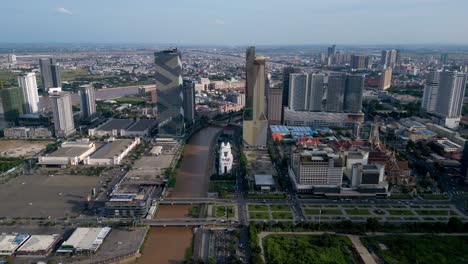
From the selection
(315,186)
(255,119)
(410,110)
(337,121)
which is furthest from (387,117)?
(315,186)

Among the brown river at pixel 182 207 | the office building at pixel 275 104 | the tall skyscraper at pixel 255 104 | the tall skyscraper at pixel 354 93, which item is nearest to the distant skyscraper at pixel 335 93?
the tall skyscraper at pixel 354 93

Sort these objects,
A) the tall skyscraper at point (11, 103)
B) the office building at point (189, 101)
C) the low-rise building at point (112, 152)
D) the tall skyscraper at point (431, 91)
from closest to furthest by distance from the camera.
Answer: the low-rise building at point (112, 152) → the office building at point (189, 101) → the tall skyscraper at point (11, 103) → the tall skyscraper at point (431, 91)

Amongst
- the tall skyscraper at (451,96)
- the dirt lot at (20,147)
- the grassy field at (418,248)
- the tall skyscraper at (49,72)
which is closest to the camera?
the grassy field at (418,248)

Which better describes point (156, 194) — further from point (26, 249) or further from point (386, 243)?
point (386, 243)

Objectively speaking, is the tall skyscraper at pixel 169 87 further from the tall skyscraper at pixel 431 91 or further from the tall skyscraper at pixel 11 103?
the tall skyscraper at pixel 431 91

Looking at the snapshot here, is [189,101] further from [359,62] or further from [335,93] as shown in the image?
[359,62]

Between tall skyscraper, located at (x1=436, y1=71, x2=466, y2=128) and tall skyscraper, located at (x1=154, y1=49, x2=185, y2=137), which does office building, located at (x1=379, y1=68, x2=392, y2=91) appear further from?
tall skyscraper, located at (x1=154, y1=49, x2=185, y2=137)

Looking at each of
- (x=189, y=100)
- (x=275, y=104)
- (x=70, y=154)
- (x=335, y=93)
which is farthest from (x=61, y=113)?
(x=335, y=93)

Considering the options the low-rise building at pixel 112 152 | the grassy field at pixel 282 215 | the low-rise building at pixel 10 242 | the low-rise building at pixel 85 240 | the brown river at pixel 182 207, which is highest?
the low-rise building at pixel 112 152
